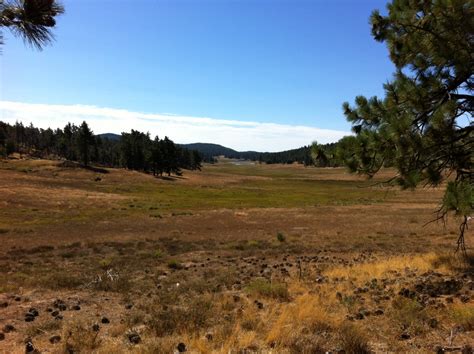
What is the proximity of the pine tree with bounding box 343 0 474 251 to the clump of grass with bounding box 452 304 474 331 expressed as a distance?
1.73 meters

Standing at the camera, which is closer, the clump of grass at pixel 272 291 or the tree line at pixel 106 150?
the clump of grass at pixel 272 291

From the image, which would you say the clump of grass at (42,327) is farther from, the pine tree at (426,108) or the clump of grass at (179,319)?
the pine tree at (426,108)

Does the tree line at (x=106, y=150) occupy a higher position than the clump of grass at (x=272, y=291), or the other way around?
the tree line at (x=106, y=150)

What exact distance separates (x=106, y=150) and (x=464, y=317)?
163854 millimetres

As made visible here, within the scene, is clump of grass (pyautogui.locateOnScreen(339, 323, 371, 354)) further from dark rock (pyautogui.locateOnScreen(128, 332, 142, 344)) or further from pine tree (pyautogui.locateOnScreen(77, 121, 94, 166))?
pine tree (pyautogui.locateOnScreen(77, 121, 94, 166))

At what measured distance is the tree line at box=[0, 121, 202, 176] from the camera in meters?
106

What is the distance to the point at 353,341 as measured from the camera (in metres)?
5.52

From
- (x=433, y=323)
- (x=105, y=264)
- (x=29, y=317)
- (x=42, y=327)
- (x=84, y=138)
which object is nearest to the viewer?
(x=433, y=323)

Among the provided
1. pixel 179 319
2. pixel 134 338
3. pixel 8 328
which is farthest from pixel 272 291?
pixel 8 328

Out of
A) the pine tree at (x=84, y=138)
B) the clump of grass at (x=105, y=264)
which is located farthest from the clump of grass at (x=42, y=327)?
the pine tree at (x=84, y=138)

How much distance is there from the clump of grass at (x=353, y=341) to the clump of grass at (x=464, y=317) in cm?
180

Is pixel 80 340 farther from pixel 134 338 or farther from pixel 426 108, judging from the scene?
pixel 426 108

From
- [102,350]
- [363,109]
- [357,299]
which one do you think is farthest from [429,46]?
[102,350]

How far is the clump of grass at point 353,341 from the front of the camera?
5.41 meters
